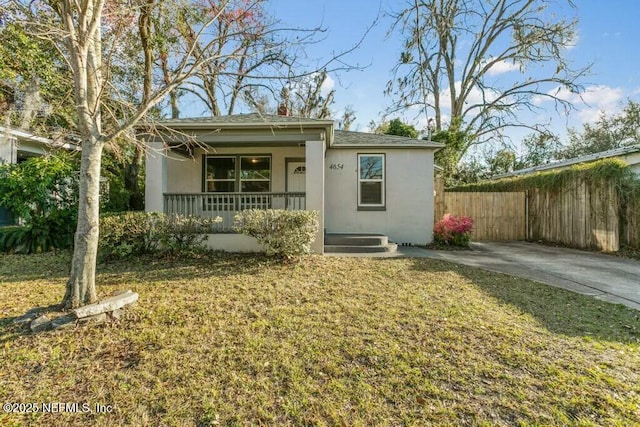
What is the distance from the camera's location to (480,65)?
1994 cm

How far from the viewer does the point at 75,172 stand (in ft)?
28.2

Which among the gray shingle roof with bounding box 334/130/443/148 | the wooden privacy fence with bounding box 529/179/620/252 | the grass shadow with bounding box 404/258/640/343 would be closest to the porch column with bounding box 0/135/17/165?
the gray shingle roof with bounding box 334/130/443/148

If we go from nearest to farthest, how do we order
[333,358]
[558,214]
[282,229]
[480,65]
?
[333,358], [282,229], [558,214], [480,65]

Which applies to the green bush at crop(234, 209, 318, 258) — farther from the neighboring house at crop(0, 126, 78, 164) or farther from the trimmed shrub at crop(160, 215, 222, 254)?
the neighboring house at crop(0, 126, 78, 164)

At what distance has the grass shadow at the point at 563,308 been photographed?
3.63 m

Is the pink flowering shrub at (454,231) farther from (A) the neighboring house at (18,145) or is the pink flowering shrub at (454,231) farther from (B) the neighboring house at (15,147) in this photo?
(B) the neighboring house at (15,147)

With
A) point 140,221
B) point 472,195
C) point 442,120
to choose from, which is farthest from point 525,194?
point 140,221

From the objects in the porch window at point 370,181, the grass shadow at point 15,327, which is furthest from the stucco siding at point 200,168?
the grass shadow at point 15,327

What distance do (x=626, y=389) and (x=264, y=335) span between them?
337cm

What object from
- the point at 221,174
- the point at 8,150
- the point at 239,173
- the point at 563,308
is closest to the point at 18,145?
the point at 8,150

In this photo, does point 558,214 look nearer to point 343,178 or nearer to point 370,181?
point 370,181

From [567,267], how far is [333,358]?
6872 mm

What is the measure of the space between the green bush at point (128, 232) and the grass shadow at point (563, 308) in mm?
6611

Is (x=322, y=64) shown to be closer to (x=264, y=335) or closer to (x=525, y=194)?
(x=264, y=335)
